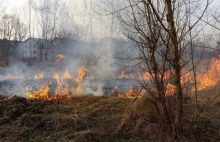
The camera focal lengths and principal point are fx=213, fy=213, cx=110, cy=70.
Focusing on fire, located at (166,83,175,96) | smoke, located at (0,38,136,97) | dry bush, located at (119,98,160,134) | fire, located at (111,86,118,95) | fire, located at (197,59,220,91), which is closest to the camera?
fire, located at (166,83,175,96)

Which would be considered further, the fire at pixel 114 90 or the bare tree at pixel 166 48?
the fire at pixel 114 90

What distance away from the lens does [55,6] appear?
103 feet

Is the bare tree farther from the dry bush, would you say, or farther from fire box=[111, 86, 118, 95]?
fire box=[111, 86, 118, 95]

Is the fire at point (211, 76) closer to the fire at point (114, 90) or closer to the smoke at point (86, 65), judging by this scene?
the fire at point (114, 90)

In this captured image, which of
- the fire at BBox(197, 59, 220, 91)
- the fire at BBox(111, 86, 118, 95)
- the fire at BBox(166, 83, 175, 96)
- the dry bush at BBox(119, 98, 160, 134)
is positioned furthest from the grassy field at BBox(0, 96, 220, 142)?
the fire at BBox(197, 59, 220, 91)

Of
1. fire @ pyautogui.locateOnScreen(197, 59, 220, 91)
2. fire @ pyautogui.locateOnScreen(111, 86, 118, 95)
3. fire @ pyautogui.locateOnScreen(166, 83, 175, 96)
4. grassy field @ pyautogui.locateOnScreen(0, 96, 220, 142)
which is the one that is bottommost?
grassy field @ pyautogui.locateOnScreen(0, 96, 220, 142)

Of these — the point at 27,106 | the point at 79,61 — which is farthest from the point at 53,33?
the point at 27,106

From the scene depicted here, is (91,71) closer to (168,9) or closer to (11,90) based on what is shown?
(11,90)

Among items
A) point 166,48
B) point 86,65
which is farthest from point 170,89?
point 86,65

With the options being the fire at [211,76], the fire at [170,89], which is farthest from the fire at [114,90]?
the fire at [170,89]

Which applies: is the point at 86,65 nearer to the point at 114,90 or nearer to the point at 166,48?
the point at 114,90

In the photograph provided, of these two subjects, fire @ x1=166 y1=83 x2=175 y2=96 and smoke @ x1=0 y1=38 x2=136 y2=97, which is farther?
smoke @ x1=0 y1=38 x2=136 y2=97

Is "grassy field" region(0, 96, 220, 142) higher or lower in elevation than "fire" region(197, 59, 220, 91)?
lower

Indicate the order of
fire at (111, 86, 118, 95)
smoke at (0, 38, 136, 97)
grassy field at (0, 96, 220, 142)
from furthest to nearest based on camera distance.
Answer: smoke at (0, 38, 136, 97) < fire at (111, 86, 118, 95) < grassy field at (0, 96, 220, 142)
